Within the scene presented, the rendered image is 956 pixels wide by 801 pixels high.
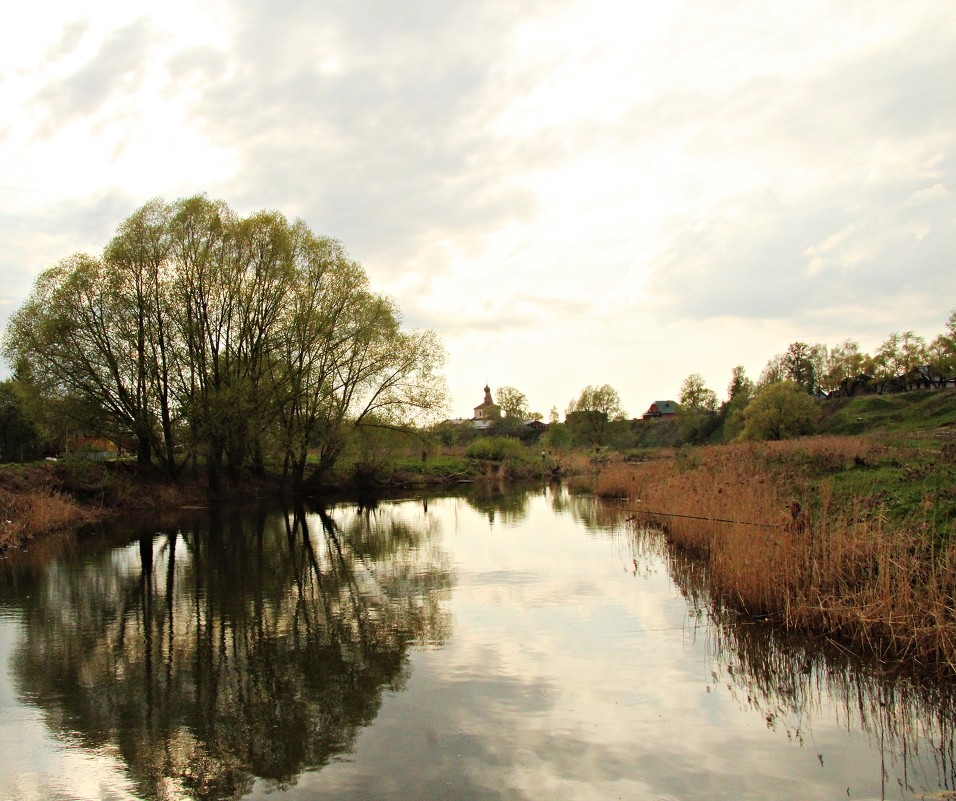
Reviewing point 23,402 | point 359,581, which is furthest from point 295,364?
point 359,581

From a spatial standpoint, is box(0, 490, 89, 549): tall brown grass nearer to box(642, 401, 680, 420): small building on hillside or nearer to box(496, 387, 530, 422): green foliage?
box(496, 387, 530, 422): green foliage

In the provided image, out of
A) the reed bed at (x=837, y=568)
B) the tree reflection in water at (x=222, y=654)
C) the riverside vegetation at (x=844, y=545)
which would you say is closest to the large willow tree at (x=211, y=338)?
the tree reflection in water at (x=222, y=654)

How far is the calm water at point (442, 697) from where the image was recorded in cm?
568

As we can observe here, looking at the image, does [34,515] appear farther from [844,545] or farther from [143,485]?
[844,545]

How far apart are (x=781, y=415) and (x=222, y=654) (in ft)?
193

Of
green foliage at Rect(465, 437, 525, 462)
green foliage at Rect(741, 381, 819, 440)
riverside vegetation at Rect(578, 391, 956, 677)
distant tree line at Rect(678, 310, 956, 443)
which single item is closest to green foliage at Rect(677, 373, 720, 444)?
distant tree line at Rect(678, 310, 956, 443)

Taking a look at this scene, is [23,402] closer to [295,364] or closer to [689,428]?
[295,364]

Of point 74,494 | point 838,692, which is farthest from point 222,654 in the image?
point 74,494

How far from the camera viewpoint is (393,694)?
25.1ft

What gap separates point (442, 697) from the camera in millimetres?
7562

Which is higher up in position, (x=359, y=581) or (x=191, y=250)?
(x=191, y=250)

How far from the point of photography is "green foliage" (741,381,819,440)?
196ft

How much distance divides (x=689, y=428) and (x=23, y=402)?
85.9 metres

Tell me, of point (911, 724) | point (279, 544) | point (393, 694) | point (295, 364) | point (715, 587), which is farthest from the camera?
point (295, 364)
